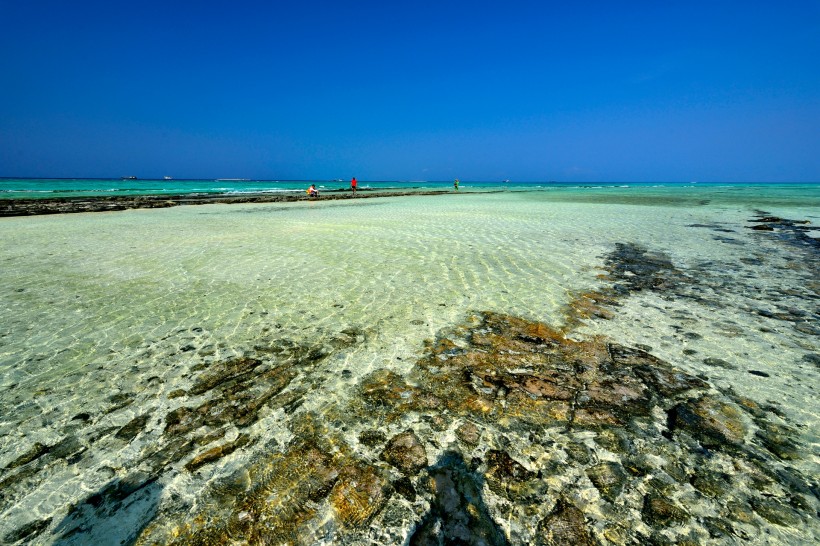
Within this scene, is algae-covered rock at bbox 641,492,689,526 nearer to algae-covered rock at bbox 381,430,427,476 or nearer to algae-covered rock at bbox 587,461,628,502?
algae-covered rock at bbox 587,461,628,502

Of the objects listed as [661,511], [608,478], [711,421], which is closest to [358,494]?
[608,478]

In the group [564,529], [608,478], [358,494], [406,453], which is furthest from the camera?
[406,453]

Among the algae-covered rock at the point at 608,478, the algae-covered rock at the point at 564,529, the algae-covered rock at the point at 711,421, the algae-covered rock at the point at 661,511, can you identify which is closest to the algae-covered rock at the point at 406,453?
the algae-covered rock at the point at 564,529

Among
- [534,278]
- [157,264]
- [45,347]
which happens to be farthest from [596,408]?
[157,264]

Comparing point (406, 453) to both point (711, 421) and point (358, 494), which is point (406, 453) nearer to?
point (358, 494)

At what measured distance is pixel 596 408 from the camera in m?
3.02

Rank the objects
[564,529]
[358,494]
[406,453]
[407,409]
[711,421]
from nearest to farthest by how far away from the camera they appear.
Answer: [564,529] → [358,494] → [406,453] → [711,421] → [407,409]

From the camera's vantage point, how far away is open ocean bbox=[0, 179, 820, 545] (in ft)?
6.85

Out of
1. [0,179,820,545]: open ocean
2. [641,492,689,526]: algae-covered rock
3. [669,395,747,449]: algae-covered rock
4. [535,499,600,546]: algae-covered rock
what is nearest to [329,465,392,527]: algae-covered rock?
[0,179,820,545]: open ocean

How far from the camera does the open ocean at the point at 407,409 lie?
2.09m

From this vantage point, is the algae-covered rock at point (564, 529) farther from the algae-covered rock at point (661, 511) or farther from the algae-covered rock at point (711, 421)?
the algae-covered rock at point (711, 421)

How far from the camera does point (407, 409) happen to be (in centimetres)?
301

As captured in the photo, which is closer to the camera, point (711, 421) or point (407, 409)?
point (711, 421)

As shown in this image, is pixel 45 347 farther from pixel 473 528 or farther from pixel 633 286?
pixel 633 286
